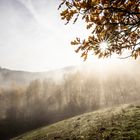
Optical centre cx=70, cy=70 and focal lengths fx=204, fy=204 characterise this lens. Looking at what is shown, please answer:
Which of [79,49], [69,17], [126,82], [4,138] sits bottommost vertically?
[4,138]

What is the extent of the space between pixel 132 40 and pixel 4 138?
167ft

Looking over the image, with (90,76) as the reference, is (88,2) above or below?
below

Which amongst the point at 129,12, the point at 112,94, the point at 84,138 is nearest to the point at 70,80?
the point at 112,94

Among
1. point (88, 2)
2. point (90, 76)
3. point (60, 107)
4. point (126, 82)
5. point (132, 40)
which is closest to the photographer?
point (88, 2)

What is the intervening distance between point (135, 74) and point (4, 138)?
6010cm

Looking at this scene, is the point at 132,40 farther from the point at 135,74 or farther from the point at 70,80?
the point at 70,80

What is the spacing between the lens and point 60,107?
7362 cm

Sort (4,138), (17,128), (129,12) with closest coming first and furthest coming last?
1. (129,12)
2. (4,138)
3. (17,128)

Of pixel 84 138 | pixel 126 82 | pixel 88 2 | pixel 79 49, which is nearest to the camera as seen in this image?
pixel 88 2

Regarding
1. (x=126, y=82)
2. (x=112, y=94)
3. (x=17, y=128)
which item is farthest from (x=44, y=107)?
(x=126, y=82)

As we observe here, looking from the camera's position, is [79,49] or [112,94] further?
[112,94]

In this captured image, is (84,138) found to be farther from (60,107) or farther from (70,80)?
(70,80)

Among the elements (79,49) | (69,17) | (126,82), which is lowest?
(79,49)

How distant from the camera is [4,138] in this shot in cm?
5047
